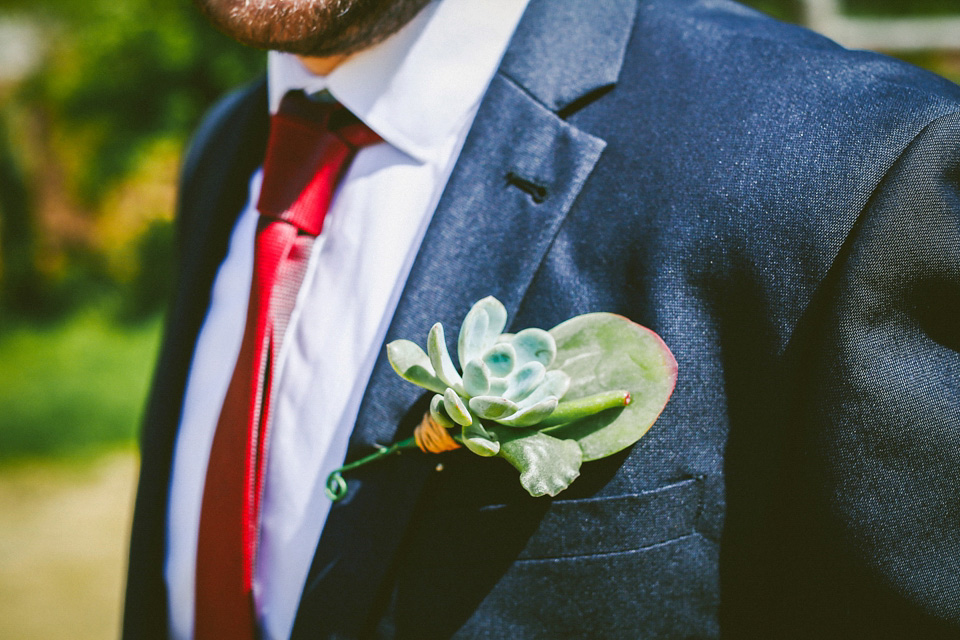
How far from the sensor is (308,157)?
125cm

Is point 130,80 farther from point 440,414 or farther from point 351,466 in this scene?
point 440,414

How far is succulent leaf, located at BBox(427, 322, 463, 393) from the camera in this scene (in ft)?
2.68

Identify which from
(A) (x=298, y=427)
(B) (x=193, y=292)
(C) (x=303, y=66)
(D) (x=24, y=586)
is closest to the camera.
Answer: (A) (x=298, y=427)

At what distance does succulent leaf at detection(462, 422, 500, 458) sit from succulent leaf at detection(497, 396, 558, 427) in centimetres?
3

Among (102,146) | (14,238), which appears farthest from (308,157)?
(14,238)

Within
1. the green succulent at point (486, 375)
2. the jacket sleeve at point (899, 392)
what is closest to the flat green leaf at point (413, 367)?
the green succulent at point (486, 375)

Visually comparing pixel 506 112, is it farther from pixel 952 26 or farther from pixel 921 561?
pixel 952 26

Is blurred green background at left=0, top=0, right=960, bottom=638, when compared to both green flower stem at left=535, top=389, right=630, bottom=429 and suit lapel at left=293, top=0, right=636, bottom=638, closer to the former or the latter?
suit lapel at left=293, top=0, right=636, bottom=638

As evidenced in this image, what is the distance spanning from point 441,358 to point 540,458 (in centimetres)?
18

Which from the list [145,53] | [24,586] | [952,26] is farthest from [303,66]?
[952,26]

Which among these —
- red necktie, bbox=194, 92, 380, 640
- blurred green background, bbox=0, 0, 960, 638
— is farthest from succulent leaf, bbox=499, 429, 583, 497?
blurred green background, bbox=0, 0, 960, 638

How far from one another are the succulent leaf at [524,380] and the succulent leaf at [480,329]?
0.06m

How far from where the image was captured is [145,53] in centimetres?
696

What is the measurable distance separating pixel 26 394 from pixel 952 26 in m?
9.24
